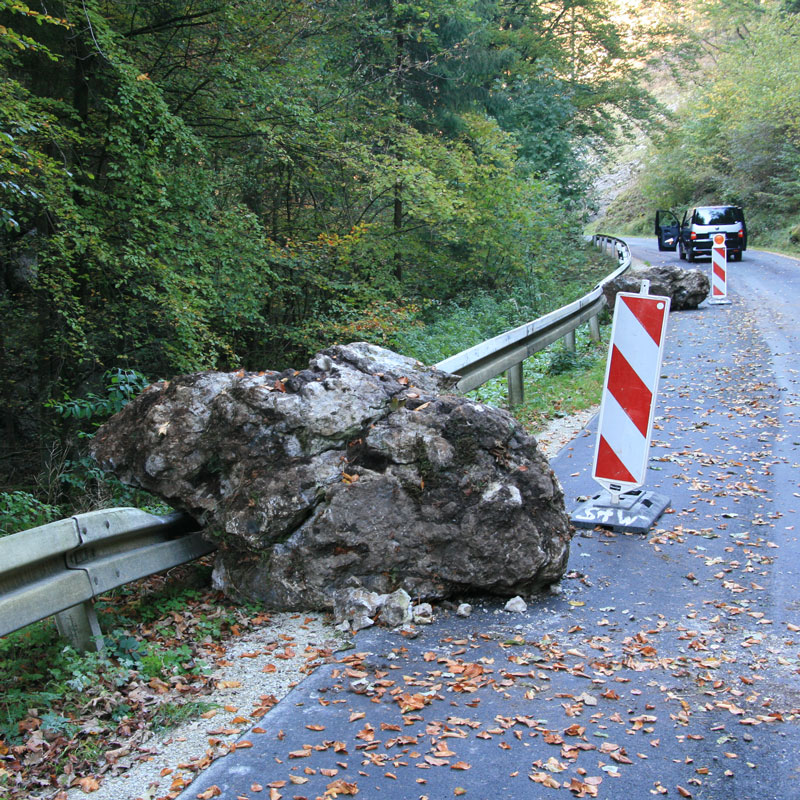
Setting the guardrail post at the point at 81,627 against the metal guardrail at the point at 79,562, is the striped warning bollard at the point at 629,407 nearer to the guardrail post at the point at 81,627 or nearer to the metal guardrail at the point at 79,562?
the metal guardrail at the point at 79,562

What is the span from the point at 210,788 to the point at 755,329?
13948 millimetres

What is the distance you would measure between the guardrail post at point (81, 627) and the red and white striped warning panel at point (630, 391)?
3713 mm

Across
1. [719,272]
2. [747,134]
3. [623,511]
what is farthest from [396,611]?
[747,134]

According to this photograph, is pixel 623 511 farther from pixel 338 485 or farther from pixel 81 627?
pixel 81 627

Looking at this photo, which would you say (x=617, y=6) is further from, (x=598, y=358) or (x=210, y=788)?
(x=210, y=788)

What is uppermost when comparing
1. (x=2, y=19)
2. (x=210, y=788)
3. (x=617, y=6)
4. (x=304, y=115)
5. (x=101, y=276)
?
(x=617, y=6)

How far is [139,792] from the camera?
2.74 meters

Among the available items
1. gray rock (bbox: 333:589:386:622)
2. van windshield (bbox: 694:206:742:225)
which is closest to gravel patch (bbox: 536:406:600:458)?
gray rock (bbox: 333:589:386:622)

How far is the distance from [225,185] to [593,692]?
11.0 metres

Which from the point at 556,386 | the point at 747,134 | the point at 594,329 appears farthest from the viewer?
the point at 747,134

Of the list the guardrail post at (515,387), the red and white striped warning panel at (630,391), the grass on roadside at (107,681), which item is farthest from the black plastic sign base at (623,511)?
the guardrail post at (515,387)

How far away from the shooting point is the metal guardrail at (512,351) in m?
7.21

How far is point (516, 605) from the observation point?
13.8 ft

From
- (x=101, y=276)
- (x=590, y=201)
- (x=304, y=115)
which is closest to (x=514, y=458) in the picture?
(x=101, y=276)
